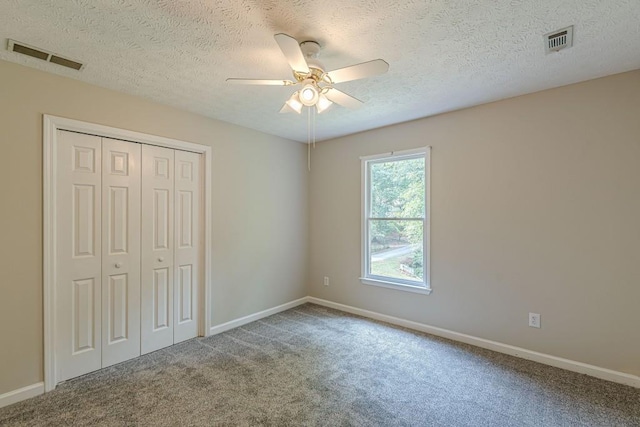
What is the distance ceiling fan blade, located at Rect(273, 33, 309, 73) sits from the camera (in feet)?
5.10

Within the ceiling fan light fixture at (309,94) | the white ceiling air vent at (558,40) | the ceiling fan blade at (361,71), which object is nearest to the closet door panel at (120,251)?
the ceiling fan light fixture at (309,94)

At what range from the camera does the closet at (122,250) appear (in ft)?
8.29

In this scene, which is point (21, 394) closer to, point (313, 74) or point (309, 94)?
point (309, 94)

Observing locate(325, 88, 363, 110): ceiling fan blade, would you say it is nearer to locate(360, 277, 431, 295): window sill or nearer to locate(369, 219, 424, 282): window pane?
locate(369, 219, 424, 282): window pane

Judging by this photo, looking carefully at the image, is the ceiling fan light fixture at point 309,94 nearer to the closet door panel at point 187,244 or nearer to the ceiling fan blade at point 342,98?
the ceiling fan blade at point 342,98

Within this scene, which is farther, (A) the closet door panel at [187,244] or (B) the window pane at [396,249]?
→ (B) the window pane at [396,249]

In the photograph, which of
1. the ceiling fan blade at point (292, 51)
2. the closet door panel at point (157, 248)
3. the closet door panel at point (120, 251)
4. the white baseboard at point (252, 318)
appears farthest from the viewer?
the white baseboard at point (252, 318)

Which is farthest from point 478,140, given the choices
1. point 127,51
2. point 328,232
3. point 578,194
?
point 127,51

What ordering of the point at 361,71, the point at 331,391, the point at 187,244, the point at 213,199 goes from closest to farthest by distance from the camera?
the point at 361,71 → the point at 331,391 → the point at 187,244 → the point at 213,199

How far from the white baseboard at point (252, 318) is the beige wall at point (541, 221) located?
138 centimetres

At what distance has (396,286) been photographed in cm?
378

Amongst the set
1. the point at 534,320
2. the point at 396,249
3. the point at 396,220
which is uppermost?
the point at 396,220

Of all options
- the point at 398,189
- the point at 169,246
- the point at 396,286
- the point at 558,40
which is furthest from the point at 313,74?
the point at 396,286

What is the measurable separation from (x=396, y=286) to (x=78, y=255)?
131 inches
